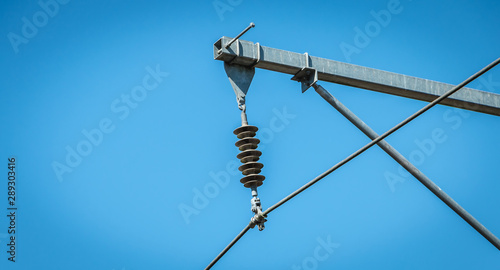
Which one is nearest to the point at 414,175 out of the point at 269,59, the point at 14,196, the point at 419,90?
the point at 419,90

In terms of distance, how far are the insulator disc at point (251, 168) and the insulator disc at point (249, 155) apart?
0.24 ft

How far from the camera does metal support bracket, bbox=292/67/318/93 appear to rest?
1076cm

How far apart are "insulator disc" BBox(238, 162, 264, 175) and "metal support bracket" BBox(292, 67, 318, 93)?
139cm

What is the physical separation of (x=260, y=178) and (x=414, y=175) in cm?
207

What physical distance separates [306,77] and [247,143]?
1389mm

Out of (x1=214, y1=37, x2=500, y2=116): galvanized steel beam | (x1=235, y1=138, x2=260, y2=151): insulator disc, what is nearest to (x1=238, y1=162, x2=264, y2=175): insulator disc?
(x1=235, y1=138, x2=260, y2=151): insulator disc

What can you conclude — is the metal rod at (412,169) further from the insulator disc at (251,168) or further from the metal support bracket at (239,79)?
the insulator disc at (251,168)

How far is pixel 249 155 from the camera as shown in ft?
33.3

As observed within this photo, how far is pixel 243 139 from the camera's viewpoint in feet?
33.4

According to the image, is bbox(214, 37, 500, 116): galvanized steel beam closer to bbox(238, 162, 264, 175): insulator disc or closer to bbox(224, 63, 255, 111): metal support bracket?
bbox(224, 63, 255, 111): metal support bracket

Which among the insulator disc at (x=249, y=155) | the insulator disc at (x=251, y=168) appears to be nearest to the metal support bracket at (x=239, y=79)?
the insulator disc at (x=249, y=155)

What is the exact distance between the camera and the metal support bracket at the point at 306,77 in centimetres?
1076

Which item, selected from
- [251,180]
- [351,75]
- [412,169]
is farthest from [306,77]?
[412,169]

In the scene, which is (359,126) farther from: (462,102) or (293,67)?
(462,102)
